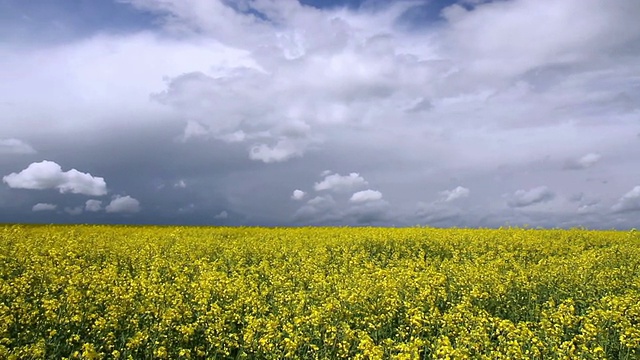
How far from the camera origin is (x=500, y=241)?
976 inches

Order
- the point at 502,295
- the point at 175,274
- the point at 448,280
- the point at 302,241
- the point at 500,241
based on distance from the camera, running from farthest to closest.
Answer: the point at 500,241 < the point at 302,241 < the point at 175,274 < the point at 448,280 < the point at 502,295

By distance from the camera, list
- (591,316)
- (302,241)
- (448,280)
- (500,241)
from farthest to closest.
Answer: (500,241)
(302,241)
(448,280)
(591,316)

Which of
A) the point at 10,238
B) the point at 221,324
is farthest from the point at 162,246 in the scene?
the point at 221,324

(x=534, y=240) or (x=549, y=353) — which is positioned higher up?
(x=534, y=240)

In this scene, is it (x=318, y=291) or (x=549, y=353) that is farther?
(x=318, y=291)

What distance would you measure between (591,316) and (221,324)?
6.44 metres

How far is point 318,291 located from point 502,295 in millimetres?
4542

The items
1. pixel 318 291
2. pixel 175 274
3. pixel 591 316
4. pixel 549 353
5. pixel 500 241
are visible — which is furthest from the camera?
pixel 500 241

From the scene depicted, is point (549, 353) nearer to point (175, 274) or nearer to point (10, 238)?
point (175, 274)

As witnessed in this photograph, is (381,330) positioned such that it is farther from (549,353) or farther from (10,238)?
(10,238)

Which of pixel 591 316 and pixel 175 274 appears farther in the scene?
pixel 175 274

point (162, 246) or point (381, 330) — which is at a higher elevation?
point (162, 246)

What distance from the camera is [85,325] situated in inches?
358

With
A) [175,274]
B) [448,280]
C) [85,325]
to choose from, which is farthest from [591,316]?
[175,274]
